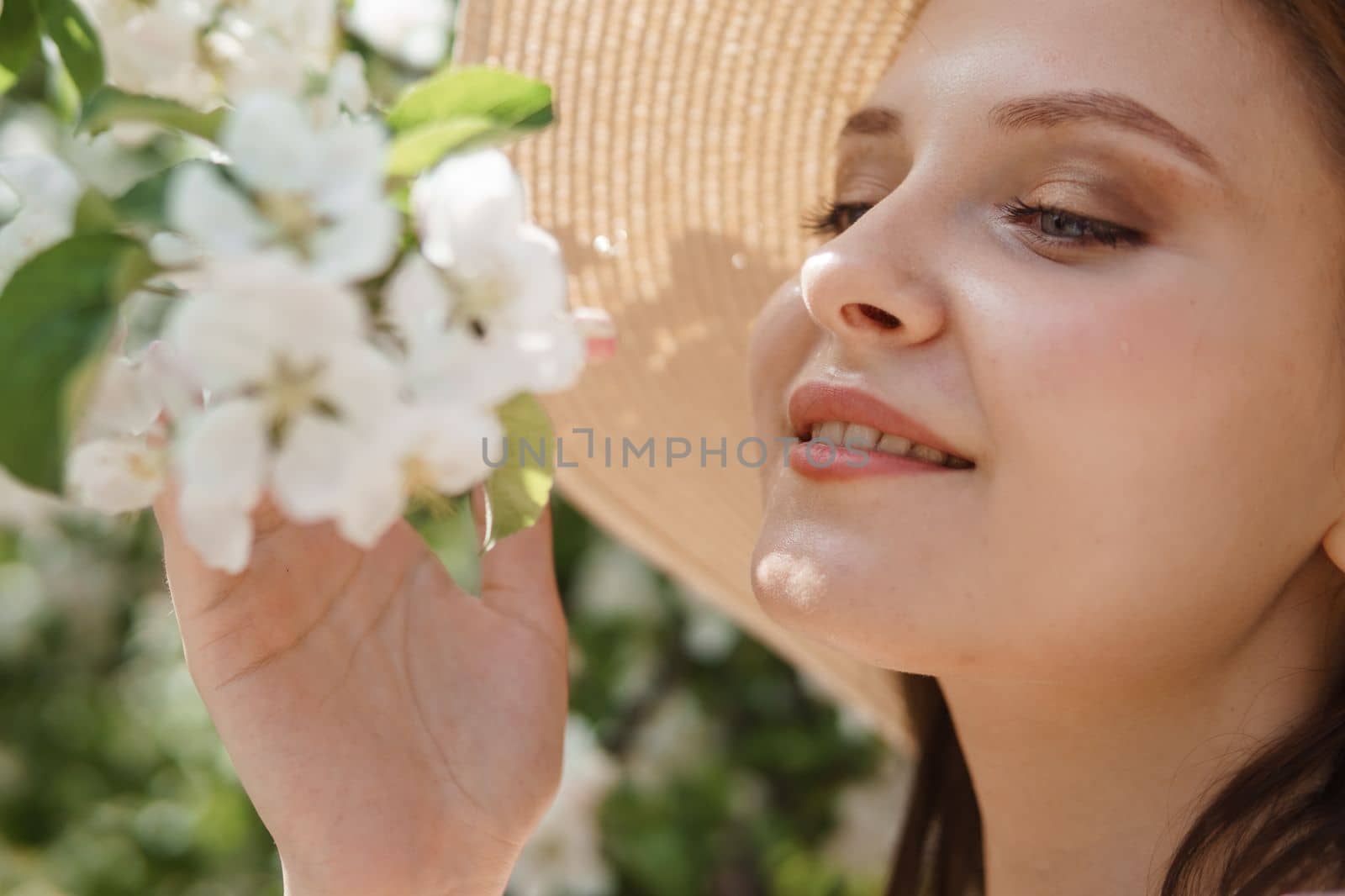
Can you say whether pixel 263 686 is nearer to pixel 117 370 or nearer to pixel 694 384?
pixel 117 370

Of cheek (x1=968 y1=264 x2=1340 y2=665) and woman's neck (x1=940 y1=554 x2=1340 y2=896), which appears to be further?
woman's neck (x1=940 y1=554 x2=1340 y2=896)

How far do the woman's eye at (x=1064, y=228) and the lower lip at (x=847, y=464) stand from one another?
16 cm

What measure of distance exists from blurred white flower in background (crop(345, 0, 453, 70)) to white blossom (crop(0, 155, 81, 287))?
0.35 metres

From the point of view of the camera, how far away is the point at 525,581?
116cm

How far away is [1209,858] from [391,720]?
2.00 ft

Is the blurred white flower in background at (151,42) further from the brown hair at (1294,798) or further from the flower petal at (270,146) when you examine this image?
the brown hair at (1294,798)

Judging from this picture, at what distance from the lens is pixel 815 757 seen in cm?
207

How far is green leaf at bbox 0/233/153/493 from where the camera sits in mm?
473

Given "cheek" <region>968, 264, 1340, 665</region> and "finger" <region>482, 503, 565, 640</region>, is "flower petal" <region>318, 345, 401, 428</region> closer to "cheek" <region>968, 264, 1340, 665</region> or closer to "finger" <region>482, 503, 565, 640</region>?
"cheek" <region>968, 264, 1340, 665</region>

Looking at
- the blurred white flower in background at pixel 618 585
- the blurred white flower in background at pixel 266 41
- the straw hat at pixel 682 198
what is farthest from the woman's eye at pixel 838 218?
the blurred white flower in background at pixel 618 585

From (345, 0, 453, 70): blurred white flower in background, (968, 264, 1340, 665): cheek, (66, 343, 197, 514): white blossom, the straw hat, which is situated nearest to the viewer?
(66, 343, 197, 514): white blossom

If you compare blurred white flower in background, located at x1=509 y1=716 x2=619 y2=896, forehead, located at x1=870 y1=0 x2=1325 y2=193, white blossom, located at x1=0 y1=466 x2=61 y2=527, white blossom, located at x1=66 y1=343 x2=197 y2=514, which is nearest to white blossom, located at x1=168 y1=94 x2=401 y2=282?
white blossom, located at x1=66 y1=343 x2=197 y2=514

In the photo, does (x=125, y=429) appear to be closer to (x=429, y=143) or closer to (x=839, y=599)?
(x=429, y=143)

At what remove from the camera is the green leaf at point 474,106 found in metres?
0.54
